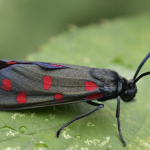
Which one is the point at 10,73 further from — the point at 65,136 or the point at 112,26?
the point at 112,26

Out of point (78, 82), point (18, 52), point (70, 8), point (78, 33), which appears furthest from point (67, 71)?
point (70, 8)

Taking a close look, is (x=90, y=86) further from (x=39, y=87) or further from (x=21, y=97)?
(x=21, y=97)

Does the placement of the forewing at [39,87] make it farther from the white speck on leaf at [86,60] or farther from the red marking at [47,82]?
the white speck on leaf at [86,60]

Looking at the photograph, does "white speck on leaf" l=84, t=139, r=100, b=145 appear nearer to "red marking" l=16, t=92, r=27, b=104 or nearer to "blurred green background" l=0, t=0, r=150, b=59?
"red marking" l=16, t=92, r=27, b=104

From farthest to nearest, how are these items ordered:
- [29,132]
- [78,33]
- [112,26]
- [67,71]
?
[112,26]
[78,33]
[67,71]
[29,132]

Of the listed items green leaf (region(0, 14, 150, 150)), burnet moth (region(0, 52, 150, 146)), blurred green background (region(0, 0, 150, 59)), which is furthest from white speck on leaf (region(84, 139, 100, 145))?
blurred green background (region(0, 0, 150, 59))
